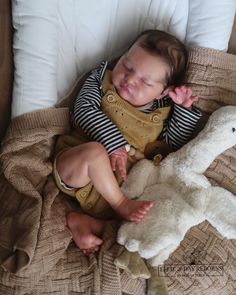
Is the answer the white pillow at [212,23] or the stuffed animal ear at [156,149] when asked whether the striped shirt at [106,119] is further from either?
the white pillow at [212,23]

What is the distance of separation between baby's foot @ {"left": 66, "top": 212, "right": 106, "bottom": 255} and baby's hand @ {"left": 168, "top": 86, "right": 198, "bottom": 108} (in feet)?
1.26

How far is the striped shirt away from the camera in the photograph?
1.22 m

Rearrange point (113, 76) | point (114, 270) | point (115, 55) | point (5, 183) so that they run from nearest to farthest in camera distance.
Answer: point (114, 270) → point (5, 183) → point (113, 76) → point (115, 55)

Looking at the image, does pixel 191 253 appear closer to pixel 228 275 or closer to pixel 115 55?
pixel 228 275

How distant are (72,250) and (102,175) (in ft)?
0.64

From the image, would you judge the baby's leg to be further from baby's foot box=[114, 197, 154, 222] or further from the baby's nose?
the baby's nose

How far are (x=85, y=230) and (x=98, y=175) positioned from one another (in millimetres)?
135

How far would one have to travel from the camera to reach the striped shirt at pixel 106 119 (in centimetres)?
122

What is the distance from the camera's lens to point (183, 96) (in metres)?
1.29

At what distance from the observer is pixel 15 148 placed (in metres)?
1.16

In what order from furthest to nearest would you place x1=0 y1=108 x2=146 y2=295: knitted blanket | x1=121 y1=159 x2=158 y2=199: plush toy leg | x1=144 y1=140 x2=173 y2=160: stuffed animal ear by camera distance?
1. x1=144 y1=140 x2=173 y2=160: stuffed animal ear
2. x1=121 y1=159 x2=158 y2=199: plush toy leg
3. x1=0 y1=108 x2=146 y2=295: knitted blanket

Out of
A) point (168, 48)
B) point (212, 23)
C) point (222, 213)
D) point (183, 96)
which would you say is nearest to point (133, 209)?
point (222, 213)

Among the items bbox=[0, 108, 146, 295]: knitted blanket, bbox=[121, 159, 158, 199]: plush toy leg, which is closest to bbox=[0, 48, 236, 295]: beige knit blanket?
bbox=[0, 108, 146, 295]: knitted blanket

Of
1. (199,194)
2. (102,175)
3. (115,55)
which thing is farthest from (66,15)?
(199,194)
